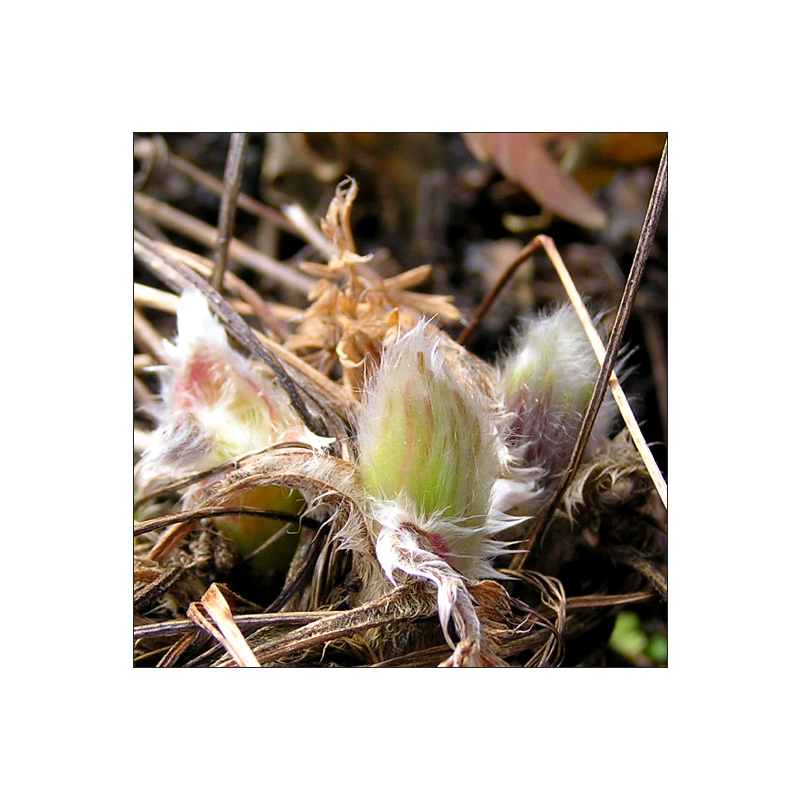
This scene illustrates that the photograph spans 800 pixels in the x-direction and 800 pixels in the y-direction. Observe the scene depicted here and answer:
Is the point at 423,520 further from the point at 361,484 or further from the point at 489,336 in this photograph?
the point at 489,336

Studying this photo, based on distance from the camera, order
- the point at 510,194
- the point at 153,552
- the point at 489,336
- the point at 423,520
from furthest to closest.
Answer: the point at 510,194
the point at 489,336
the point at 153,552
the point at 423,520

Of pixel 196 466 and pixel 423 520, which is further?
pixel 196 466

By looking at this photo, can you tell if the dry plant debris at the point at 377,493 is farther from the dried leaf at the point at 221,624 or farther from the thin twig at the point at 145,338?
the thin twig at the point at 145,338

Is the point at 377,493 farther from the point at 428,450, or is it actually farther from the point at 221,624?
the point at 221,624

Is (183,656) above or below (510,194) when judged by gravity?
below

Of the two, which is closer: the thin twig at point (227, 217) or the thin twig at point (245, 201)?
the thin twig at point (227, 217)

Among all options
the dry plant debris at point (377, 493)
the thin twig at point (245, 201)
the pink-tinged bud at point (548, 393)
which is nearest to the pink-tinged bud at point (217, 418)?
the dry plant debris at point (377, 493)

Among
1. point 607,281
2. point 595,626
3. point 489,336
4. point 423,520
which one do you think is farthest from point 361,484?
point 607,281
